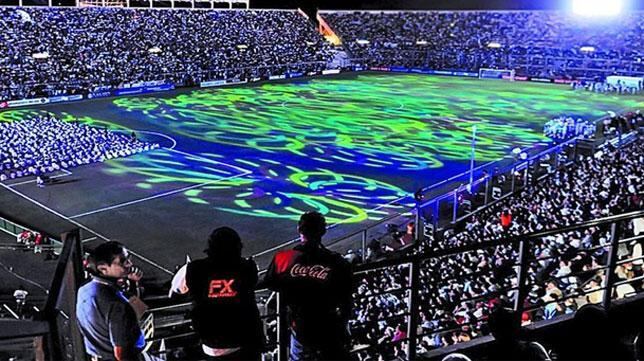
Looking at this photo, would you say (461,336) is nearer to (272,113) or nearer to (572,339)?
(572,339)

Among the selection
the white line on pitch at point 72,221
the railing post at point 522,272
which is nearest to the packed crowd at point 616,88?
the white line on pitch at point 72,221

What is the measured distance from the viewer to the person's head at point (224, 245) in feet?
13.1

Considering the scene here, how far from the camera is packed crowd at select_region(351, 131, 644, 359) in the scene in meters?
7.57

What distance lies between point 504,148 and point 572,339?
2580 centimetres

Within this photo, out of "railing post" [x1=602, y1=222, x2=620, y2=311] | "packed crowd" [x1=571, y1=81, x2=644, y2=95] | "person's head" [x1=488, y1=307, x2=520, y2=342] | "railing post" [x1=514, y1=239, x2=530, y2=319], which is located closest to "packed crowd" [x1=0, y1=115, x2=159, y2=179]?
"railing post" [x1=514, y1=239, x2=530, y2=319]

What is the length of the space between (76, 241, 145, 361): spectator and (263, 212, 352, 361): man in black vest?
941mm

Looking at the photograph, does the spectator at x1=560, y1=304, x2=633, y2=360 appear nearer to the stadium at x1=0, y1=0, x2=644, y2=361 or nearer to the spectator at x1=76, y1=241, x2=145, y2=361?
the stadium at x1=0, y1=0, x2=644, y2=361

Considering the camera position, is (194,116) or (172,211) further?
(194,116)

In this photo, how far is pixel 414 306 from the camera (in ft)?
16.3

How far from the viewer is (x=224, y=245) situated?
400 centimetres

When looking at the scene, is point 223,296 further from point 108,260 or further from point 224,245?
point 108,260

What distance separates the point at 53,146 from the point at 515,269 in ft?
69.0

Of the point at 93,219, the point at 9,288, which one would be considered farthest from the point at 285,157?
the point at 9,288

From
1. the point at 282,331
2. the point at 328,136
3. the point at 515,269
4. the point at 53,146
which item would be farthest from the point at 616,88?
the point at 282,331
